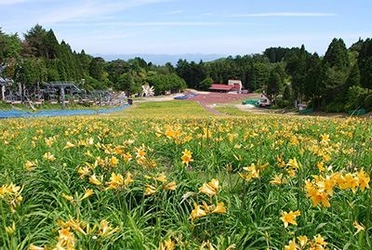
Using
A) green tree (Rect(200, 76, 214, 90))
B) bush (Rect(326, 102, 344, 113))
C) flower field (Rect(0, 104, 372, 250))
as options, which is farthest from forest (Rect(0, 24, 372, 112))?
flower field (Rect(0, 104, 372, 250))

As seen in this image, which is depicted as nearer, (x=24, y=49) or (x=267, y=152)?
(x=267, y=152)

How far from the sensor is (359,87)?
41.6 metres

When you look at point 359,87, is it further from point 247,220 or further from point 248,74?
point 248,74

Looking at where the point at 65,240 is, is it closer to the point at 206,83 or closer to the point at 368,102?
the point at 368,102

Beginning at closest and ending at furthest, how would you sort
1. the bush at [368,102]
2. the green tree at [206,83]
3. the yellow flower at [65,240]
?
the yellow flower at [65,240]
the bush at [368,102]
the green tree at [206,83]

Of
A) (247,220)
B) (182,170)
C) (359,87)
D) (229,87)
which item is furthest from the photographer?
(229,87)

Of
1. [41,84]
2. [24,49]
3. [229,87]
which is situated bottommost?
[229,87]

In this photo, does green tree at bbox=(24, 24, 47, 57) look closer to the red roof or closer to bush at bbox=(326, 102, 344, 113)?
bush at bbox=(326, 102, 344, 113)

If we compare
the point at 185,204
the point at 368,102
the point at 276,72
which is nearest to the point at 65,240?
the point at 185,204

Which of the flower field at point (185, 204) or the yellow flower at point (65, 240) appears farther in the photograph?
the flower field at point (185, 204)

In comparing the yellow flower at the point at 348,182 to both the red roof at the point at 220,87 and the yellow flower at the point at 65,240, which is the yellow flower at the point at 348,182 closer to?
the yellow flower at the point at 65,240

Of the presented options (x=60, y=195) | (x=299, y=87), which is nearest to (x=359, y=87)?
(x=299, y=87)

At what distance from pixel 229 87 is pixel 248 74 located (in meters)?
7.29

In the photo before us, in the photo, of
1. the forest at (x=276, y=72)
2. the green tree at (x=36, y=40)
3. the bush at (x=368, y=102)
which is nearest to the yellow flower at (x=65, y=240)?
the forest at (x=276, y=72)
